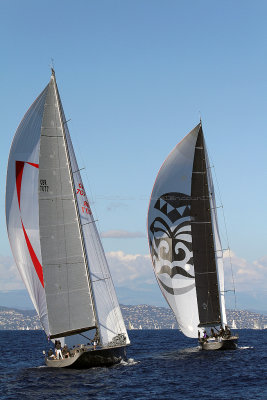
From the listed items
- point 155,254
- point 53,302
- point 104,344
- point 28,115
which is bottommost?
point 104,344

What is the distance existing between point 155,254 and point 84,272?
1050cm

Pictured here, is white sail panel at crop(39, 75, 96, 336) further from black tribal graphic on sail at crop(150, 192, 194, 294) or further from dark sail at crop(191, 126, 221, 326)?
dark sail at crop(191, 126, 221, 326)

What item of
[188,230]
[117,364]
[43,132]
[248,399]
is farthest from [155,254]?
[248,399]

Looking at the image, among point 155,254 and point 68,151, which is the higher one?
point 68,151

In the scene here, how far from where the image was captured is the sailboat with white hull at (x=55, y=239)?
1321 inches

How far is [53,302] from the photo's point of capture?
33688 mm

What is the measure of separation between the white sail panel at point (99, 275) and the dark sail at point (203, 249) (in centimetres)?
927

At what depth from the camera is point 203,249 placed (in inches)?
1730

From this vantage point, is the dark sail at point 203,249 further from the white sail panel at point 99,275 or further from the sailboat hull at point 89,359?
the sailboat hull at point 89,359

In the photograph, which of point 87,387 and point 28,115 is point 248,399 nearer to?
point 87,387

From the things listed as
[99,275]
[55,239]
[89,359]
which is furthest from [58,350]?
[55,239]

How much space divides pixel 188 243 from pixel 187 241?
15 cm

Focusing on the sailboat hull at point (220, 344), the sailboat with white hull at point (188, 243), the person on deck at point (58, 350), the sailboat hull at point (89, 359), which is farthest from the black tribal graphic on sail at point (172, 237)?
the person on deck at point (58, 350)

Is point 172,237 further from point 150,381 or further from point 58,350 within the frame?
point 150,381
